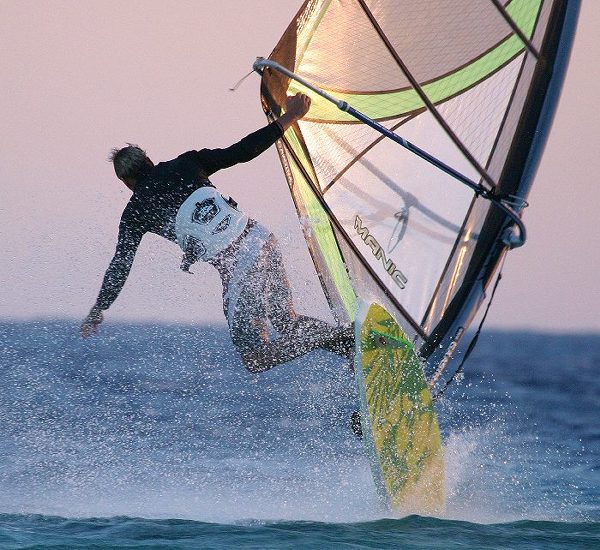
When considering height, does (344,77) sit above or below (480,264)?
above

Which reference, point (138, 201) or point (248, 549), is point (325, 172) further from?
point (248, 549)

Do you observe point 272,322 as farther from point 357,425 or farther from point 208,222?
point 357,425

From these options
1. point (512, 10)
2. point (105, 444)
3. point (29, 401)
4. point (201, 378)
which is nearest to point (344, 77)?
point (512, 10)

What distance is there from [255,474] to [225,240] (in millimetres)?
1812

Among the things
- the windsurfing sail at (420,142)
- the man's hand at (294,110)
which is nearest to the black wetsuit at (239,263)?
the man's hand at (294,110)

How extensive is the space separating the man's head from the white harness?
1.12 feet

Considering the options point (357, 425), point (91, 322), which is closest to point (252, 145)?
point (91, 322)

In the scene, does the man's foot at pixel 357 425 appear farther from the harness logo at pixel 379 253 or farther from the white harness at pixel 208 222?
the white harness at pixel 208 222

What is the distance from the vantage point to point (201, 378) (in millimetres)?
17422

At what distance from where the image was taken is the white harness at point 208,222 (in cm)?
683

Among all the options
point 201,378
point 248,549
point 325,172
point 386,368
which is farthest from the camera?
point 201,378

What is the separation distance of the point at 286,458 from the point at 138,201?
252 cm

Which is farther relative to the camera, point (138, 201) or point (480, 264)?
point (480, 264)

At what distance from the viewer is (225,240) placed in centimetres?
689
